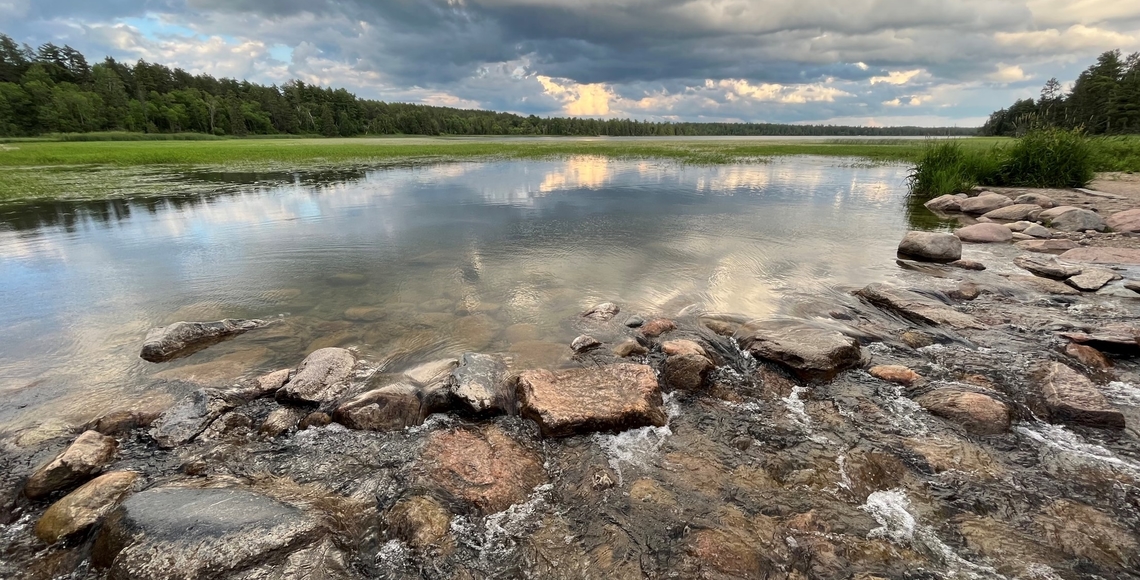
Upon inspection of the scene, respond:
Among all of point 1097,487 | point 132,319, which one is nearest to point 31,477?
point 132,319

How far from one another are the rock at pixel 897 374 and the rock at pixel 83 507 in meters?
9.19

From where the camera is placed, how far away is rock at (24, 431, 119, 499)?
14.9ft

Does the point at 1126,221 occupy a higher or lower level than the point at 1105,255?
higher

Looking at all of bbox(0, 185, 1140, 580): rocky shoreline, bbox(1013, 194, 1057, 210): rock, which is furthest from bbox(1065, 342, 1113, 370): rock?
bbox(1013, 194, 1057, 210): rock

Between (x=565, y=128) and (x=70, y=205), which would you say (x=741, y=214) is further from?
(x=565, y=128)

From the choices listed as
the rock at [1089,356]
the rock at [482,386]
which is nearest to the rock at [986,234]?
the rock at [1089,356]

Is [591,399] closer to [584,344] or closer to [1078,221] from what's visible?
[584,344]

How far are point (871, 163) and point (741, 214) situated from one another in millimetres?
35728

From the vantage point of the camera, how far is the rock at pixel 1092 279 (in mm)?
9906

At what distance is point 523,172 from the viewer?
36.5 meters

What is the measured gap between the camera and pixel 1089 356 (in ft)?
22.7

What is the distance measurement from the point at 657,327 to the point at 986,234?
14.4 metres

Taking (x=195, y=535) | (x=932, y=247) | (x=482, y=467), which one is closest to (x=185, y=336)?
(x=195, y=535)

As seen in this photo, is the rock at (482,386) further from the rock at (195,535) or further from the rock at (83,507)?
the rock at (83,507)
